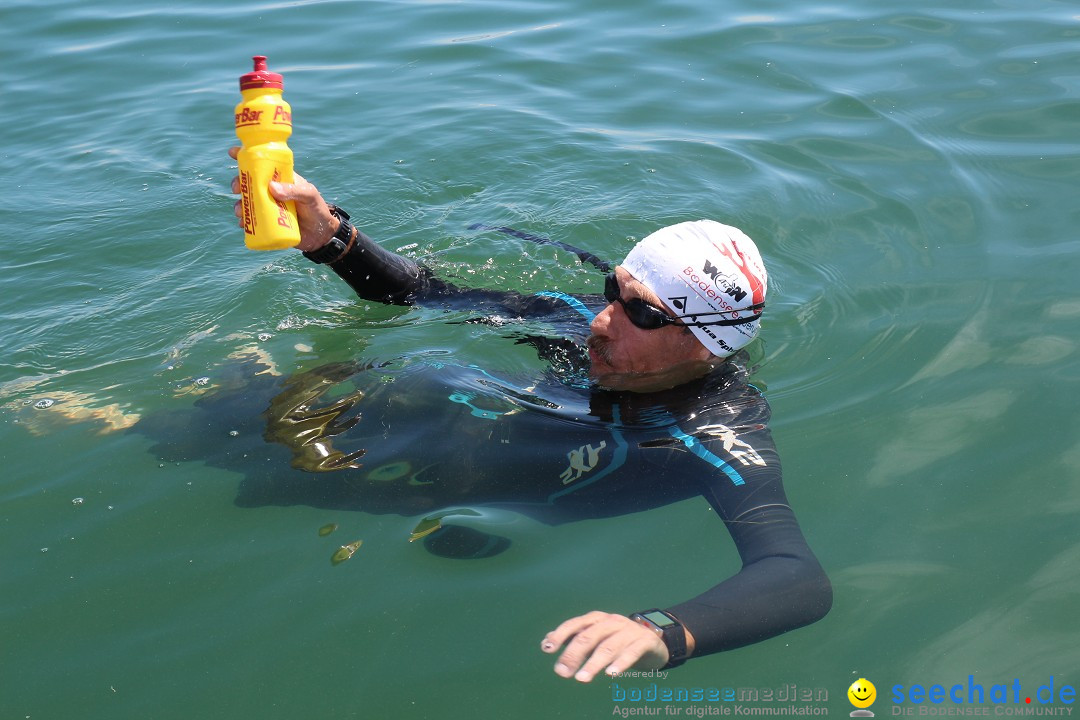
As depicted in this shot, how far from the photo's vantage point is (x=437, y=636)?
339cm

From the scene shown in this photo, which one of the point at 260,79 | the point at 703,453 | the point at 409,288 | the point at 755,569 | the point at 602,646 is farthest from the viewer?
the point at 409,288

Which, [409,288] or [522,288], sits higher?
[409,288]

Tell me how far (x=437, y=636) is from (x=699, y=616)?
98 cm

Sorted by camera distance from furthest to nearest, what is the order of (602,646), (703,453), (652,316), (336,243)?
1. (336,243)
2. (652,316)
3. (703,453)
4. (602,646)

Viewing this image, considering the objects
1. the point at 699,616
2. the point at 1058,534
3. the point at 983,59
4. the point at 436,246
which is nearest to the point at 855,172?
the point at 983,59

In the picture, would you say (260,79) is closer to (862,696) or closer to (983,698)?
(862,696)

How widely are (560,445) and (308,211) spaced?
1429mm

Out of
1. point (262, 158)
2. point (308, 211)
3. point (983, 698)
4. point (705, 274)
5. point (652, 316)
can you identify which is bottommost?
point (983, 698)

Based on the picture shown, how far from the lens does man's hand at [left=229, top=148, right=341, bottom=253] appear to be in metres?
3.72

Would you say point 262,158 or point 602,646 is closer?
point 602,646

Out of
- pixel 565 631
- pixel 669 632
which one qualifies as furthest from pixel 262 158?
pixel 669 632

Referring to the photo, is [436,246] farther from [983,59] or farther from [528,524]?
[983,59]

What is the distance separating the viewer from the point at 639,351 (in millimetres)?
4094

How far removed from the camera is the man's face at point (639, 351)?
4062 mm
